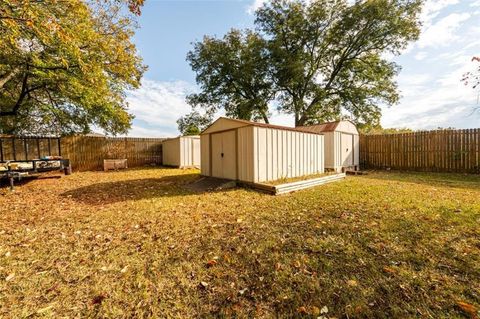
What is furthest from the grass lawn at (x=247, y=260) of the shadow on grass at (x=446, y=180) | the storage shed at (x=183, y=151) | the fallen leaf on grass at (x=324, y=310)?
the storage shed at (x=183, y=151)

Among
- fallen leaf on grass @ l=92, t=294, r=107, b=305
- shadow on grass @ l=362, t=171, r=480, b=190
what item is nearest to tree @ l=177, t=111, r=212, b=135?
shadow on grass @ l=362, t=171, r=480, b=190

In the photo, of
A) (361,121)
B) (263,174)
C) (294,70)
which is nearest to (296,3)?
(294,70)

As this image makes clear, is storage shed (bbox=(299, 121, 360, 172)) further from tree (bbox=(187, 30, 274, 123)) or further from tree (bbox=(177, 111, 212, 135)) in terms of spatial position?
tree (bbox=(177, 111, 212, 135))

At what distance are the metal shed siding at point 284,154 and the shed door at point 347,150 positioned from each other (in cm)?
285

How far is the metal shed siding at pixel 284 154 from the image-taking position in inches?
268

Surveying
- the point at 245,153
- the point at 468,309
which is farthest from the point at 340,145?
the point at 468,309

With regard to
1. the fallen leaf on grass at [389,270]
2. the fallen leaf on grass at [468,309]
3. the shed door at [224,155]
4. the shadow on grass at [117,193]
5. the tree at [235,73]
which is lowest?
the fallen leaf on grass at [468,309]

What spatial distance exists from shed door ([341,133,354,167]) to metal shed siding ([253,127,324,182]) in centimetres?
285

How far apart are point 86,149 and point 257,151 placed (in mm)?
12169

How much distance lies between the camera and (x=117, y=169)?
43.8 ft

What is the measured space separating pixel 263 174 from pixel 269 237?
379cm

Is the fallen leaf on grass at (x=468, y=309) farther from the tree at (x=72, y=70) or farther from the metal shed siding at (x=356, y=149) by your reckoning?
the metal shed siding at (x=356, y=149)

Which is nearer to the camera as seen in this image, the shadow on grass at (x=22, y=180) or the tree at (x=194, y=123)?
the shadow on grass at (x=22, y=180)

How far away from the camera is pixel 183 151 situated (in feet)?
46.2
